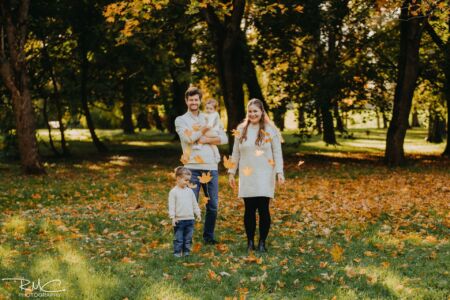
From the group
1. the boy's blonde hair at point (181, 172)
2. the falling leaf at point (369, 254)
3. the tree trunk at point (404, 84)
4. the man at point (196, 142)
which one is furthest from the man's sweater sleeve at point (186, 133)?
the tree trunk at point (404, 84)

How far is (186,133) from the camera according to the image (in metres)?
7.76

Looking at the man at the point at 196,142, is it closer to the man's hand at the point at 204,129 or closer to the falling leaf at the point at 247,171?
the man's hand at the point at 204,129

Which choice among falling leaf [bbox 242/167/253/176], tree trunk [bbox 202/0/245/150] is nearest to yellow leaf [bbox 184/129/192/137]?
falling leaf [bbox 242/167/253/176]

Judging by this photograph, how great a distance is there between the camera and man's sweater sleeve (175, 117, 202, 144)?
304 inches

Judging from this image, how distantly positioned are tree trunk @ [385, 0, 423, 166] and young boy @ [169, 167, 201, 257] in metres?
14.9

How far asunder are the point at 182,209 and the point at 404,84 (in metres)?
15.1

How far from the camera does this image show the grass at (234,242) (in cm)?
605

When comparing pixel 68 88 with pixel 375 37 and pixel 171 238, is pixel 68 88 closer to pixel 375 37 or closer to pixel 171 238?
pixel 375 37

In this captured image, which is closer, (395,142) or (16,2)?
(16,2)

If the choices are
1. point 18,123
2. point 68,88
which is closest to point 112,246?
point 18,123

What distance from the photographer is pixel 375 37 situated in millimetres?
24484

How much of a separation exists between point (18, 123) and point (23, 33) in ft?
9.47

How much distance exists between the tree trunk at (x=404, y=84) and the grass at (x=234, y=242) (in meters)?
3.66
